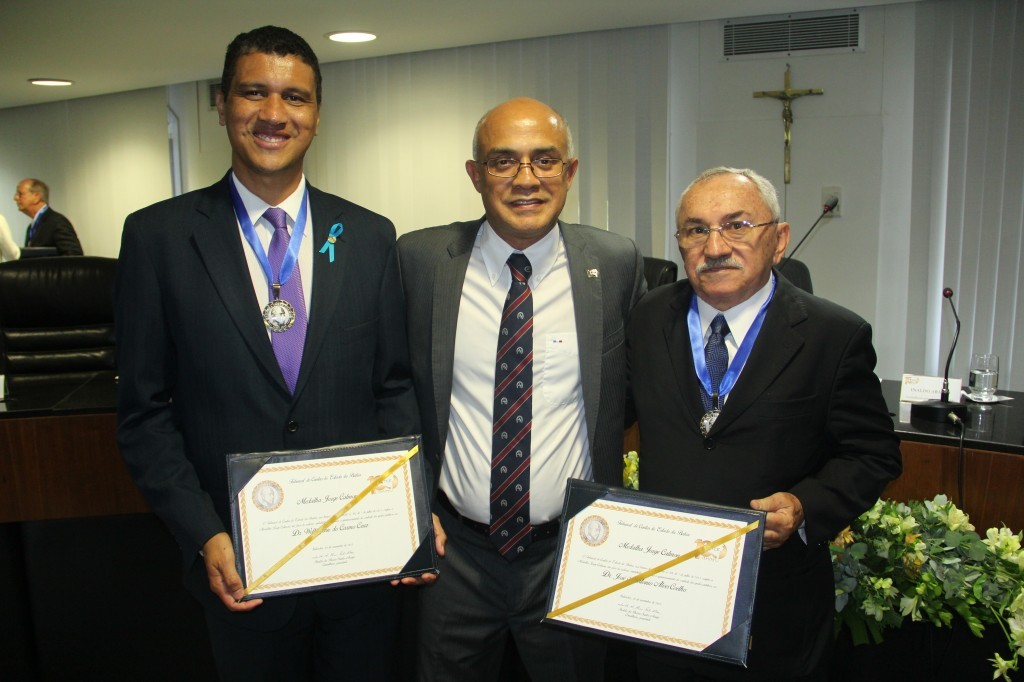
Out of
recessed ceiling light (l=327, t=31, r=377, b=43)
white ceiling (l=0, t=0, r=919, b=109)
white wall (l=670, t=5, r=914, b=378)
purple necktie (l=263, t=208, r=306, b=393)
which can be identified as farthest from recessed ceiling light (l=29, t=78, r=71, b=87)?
purple necktie (l=263, t=208, r=306, b=393)

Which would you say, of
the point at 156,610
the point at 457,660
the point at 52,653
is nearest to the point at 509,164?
the point at 457,660

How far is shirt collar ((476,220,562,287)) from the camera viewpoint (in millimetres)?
1745

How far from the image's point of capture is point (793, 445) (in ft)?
4.91

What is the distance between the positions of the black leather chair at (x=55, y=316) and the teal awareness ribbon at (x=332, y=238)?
2522mm

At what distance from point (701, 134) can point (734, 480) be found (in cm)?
442

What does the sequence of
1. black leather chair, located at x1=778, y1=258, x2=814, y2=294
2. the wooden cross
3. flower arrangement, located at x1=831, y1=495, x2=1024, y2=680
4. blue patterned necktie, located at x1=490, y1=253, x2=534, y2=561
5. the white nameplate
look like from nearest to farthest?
blue patterned necktie, located at x1=490, y1=253, x2=534, y2=561, flower arrangement, located at x1=831, y1=495, x2=1024, y2=680, the white nameplate, black leather chair, located at x1=778, y1=258, x2=814, y2=294, the wooden cross

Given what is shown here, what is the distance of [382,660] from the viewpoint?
1.66 m

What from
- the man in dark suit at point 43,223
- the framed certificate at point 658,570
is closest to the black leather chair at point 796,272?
the framed certificate at point 658,570

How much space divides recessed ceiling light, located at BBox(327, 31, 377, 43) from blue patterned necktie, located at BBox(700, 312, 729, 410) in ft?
15.3

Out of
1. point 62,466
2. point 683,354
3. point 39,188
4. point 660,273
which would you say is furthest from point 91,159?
point 683,354

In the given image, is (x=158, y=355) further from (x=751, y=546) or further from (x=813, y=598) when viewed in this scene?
(x=813, y=598)

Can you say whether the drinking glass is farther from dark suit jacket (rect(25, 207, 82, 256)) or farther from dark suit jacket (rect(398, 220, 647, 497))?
dark suit jacket (rect(25, 207, 82, 256))

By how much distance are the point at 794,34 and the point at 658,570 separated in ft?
15.4

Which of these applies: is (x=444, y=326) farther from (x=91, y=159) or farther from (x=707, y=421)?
(x=91, y=159)
